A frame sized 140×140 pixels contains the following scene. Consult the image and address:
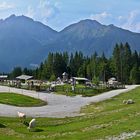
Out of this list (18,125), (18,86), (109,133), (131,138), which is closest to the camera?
(131,138)

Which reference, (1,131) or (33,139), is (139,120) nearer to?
(33,139)

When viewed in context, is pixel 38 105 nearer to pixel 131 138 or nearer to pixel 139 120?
pixel 139 120

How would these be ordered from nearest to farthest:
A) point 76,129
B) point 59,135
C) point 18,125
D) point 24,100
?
point 59,135, point 76,129, point 18,125, point 24,100

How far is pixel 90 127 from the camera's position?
47562mm

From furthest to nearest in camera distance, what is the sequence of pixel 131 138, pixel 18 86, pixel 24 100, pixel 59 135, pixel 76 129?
pixel 18 86, pixel 24 100, pixel 76 129, pixel 59 135, pixel 131 138

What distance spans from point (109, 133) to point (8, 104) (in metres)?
49.2

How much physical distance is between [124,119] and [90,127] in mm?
4592

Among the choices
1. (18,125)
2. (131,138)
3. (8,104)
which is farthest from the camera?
Result: (8,104)

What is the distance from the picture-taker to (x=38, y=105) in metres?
90.5

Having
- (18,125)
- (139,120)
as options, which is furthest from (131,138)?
(18,125)

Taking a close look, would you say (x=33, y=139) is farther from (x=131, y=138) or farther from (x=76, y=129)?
(x=131, y=138)

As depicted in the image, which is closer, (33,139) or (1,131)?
(33,139)

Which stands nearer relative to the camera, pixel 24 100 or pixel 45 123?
pixel 45 123

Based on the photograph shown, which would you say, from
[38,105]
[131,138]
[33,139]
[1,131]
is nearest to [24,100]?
[38,105]
